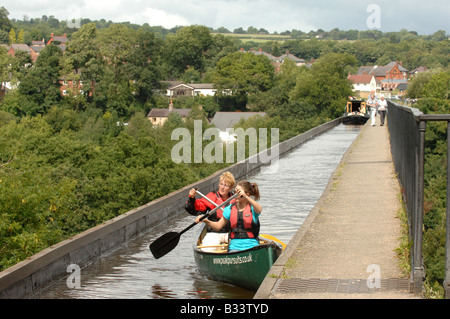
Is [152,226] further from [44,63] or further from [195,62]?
[195,62]

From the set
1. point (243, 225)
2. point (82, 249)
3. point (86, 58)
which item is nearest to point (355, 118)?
A: point (82, 249)

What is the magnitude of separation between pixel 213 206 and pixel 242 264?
2031 millimetres

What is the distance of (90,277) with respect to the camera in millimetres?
12781

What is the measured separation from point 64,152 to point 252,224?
35.7 m

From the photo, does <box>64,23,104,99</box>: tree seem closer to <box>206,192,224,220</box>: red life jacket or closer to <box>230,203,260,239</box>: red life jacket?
<box>206,192,224,220</box>: red life jacket

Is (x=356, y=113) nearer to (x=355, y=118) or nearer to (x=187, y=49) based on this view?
(x=355, y=118)

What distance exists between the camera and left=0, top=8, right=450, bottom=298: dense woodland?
22.6m

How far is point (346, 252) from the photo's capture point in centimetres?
1088

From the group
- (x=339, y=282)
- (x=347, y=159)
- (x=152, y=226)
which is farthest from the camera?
(x=347, y=159)

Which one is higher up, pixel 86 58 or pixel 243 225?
pixel 86 58

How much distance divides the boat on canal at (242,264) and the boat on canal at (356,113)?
54.0 m

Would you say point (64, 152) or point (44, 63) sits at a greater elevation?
point (44, 63)

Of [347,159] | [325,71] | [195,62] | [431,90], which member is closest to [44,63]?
[325,71]

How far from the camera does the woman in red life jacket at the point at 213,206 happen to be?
11898 mm
